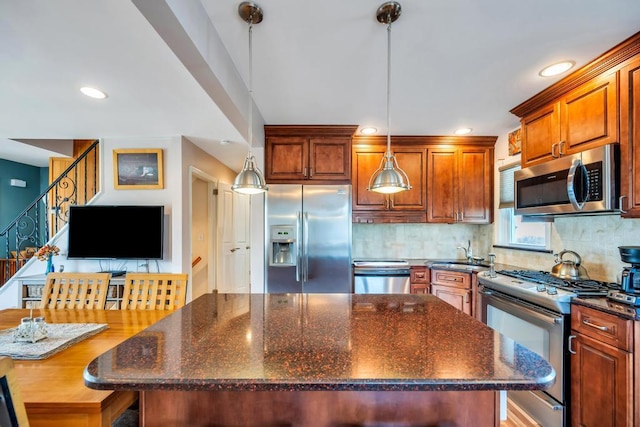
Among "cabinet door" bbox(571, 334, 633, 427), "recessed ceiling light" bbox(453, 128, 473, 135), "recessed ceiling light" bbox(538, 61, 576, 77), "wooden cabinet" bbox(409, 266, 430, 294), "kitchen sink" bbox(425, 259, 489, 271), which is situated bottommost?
"cabinet door" bbox(571, 334, 633, 427)

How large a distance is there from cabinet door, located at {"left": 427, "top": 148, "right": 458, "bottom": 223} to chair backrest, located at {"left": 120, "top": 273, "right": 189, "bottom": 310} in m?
2.78

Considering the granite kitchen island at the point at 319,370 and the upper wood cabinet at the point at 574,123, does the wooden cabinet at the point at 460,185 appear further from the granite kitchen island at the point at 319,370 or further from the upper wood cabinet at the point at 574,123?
the granite kitchen island at the point at 319,370

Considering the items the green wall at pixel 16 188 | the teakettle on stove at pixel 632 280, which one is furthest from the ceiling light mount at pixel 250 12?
the green wall at pixel 16 188

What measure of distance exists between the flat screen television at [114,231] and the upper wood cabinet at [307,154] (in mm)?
1259

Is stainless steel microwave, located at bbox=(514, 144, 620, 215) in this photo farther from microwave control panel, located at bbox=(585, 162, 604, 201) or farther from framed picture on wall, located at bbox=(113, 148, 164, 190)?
framed picture on wall, located at bbox=(113, 148, 164, 190)

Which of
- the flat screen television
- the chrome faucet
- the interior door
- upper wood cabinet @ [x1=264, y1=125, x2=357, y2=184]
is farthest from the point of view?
the interior door

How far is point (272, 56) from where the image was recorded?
6.28ft

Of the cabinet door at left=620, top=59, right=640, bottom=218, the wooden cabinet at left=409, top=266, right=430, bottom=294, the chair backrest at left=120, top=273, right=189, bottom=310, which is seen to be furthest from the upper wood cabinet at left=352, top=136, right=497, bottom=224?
the chair backrest at left=120, top=273, right=189, bottom=310

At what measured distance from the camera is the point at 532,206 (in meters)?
2.47

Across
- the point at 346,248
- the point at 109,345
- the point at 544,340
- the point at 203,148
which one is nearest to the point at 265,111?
the point at 203,148

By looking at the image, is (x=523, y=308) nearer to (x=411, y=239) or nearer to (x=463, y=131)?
(x=411, y=239)

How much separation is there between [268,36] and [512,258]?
3.27m

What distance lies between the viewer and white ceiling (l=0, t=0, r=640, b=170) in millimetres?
1369

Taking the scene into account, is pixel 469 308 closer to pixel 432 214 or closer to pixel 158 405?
pixel 432 214
